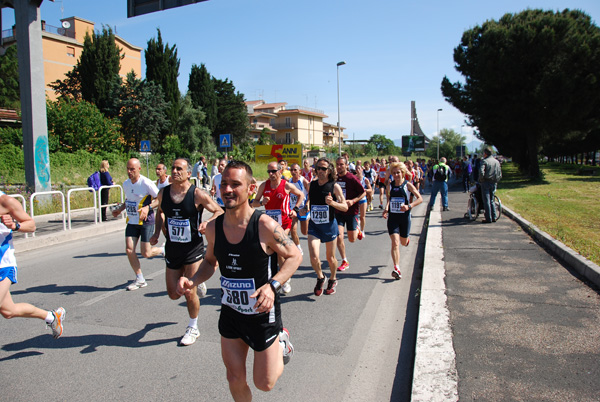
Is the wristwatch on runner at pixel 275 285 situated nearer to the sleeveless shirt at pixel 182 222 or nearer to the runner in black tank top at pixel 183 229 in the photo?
the runner in black tank top at pixel 183 229

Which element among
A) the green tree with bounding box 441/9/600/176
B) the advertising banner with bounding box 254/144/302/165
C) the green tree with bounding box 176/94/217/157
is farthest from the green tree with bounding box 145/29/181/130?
the green tree with bounding box 441/9/600/176

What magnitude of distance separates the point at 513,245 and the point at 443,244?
53.7 inches

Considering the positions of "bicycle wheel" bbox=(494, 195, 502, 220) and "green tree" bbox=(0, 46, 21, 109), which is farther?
"green tree" bbox=(0, 46, 21, 109)

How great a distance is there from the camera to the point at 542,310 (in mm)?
5070

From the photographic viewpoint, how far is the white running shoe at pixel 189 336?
Result: 15.0ft

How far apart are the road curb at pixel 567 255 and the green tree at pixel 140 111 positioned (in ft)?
119

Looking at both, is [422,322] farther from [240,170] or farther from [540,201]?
[540,201]

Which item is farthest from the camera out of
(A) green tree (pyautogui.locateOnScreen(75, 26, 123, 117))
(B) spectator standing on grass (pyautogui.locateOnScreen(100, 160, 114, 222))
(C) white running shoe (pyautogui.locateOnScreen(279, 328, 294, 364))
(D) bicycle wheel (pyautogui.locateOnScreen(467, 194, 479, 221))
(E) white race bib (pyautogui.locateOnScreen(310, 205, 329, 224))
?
(A) green tree (pyautogui.locateOnScreen(75, 26, 123, 117))

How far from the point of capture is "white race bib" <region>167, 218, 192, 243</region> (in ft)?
16.0

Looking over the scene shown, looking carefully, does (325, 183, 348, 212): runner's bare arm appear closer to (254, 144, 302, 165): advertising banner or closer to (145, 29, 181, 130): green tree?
(254, 144, 302, 165): advertising banner

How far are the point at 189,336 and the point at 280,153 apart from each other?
2812cm

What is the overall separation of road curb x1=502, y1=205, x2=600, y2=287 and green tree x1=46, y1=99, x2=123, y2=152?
2900 cm

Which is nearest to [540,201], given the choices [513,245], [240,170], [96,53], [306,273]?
[513,245]

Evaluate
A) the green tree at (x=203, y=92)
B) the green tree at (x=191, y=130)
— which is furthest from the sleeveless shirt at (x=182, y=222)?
the green tree at (x=203, y=92)
